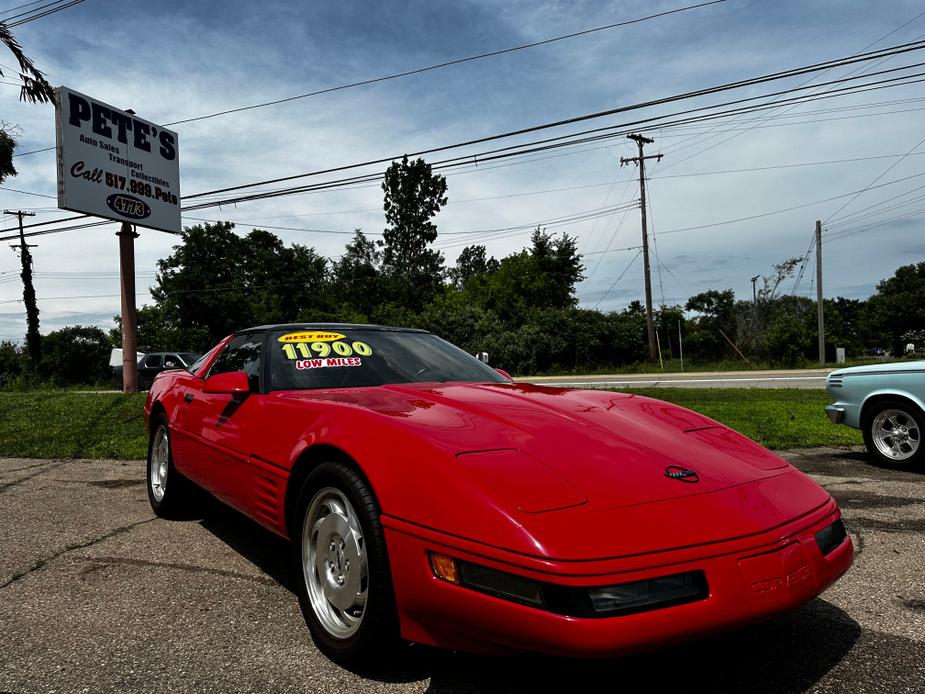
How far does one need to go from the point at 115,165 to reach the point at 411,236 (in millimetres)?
41737

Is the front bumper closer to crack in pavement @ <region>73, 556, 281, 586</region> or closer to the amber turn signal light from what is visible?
the amber turn signal light

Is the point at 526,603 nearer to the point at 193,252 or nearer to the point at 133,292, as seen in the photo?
the point at 133,292

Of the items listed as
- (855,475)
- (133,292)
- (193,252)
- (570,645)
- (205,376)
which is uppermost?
(193,252)

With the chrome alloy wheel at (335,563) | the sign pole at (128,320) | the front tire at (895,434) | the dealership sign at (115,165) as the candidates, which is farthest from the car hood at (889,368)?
the dealership sign at (115,165)

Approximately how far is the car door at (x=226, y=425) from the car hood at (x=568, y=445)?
394 mm

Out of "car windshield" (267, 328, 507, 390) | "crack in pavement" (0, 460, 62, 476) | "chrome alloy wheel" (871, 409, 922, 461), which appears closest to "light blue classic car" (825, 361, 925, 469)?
"chrome alloy wheel" (871, 409, 922, 461)

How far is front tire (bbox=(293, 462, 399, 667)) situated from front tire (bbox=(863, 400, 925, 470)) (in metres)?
5.70

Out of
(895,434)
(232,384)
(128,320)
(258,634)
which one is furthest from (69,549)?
(128,320)

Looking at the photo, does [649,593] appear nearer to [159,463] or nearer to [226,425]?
[226,425]

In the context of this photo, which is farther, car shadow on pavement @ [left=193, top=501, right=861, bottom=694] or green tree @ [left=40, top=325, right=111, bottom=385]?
green tree @ [left=40, top=325, right=111, bottom=385]

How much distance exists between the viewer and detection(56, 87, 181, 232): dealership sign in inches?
554

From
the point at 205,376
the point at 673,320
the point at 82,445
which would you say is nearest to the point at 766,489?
the point at 205,376

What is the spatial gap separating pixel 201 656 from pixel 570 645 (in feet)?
4.88

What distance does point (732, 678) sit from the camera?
84.9 inches
